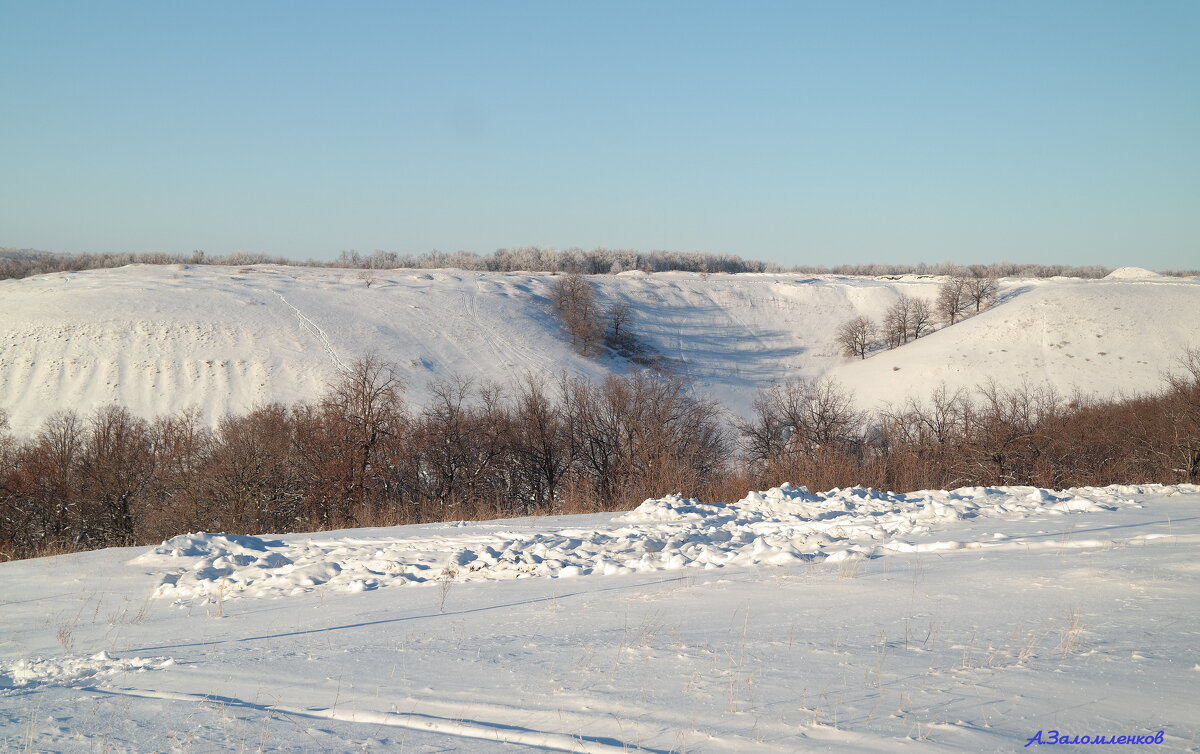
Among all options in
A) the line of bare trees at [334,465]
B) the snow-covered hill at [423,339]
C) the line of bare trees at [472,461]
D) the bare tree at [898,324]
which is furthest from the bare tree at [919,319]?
the line of bare trees at [334,465]

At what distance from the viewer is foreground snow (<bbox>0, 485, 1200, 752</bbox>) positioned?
397 cm

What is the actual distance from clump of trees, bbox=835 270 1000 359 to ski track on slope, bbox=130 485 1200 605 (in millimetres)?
56933

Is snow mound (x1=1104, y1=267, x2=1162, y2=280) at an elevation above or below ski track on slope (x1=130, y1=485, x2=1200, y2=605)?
above

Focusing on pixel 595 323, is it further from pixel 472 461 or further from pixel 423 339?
pixel 472 461

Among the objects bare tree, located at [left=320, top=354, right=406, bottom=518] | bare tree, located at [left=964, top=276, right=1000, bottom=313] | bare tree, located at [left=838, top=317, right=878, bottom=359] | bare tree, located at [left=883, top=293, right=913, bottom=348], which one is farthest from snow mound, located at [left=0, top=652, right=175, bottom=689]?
bare tree, located at [left=964, top=276, right=1000, bottom=313]

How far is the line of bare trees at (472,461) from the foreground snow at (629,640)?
419 inches

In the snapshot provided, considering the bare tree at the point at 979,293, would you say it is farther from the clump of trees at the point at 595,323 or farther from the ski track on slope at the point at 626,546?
the ski track on slope at the point at 626,546

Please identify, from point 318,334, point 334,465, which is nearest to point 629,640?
point 334,465

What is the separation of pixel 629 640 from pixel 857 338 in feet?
218

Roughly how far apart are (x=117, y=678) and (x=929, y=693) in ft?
16.1

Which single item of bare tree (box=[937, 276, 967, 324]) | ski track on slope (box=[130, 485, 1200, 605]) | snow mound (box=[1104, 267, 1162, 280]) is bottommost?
ski track on slope (box=[130, 485, 1200, 605])

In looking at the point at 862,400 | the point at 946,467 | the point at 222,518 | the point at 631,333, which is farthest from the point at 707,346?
the point at 222,518

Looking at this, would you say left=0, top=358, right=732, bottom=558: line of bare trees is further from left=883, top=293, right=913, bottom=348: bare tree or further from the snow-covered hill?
left=883, top=293, right=913, bottom=348: bare tree

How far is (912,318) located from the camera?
7038 cm
